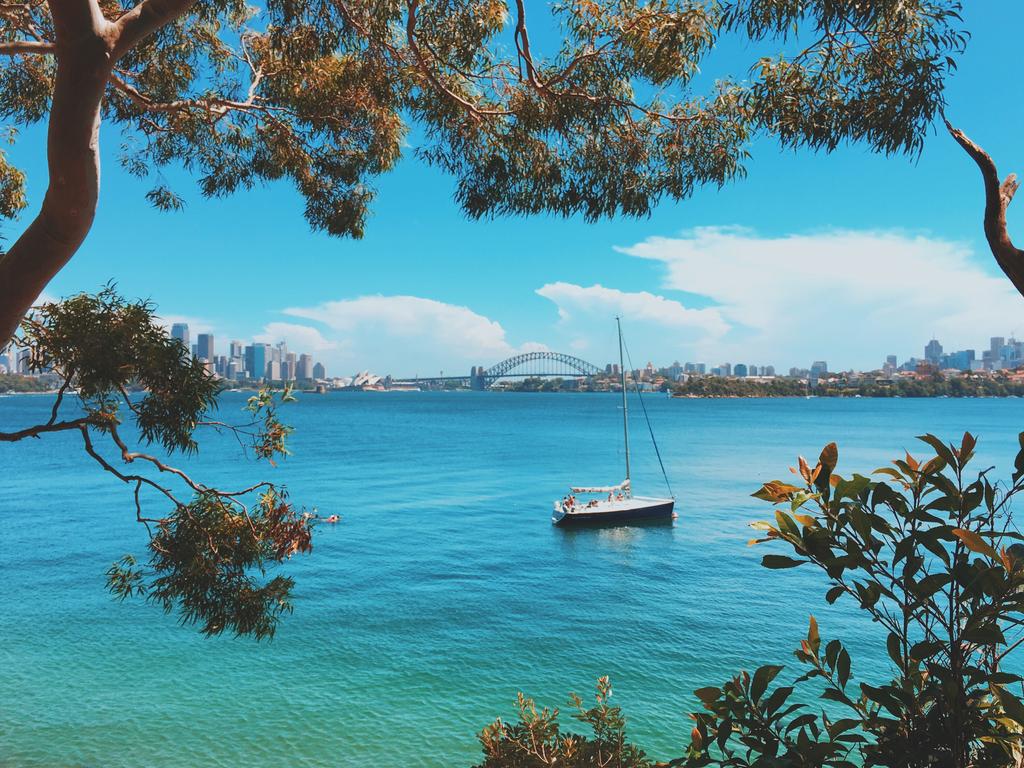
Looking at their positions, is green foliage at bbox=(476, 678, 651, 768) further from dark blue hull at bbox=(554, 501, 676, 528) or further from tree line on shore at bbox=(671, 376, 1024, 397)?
tree line on shore at bbox=(671, 376, 1024, 397)

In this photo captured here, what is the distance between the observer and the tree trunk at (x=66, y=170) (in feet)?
9.96

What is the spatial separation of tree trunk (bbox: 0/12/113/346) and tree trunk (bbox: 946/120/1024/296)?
349 cm

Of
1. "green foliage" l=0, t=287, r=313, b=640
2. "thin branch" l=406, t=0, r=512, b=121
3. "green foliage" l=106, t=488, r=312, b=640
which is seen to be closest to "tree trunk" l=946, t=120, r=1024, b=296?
"thin branch" l=406, t=0, r=512, b=121

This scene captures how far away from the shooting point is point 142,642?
1438 centimetres

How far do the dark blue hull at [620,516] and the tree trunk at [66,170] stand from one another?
2395 cm

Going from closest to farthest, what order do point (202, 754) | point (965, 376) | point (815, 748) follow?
point (815, 748)
point (202, 754)
point (965, 376)

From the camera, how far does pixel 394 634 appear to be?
15031mm

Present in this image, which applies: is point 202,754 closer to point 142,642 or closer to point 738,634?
point 142,642

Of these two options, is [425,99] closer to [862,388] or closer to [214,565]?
[214,565]

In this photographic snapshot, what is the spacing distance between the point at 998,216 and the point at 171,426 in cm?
468

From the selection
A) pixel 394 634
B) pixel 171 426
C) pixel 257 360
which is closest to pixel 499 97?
pixel 171 426

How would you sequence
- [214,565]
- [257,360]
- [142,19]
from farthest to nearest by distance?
[257,360] < [214,565] < [142,19]

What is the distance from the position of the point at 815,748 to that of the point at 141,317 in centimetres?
458

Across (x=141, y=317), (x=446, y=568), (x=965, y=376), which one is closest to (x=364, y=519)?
(x=446, y=568)
